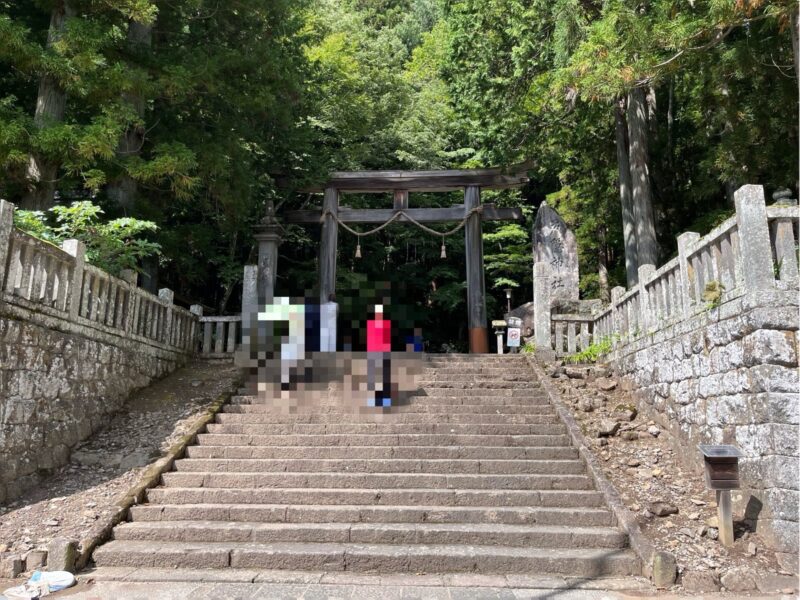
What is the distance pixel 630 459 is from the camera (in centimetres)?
619

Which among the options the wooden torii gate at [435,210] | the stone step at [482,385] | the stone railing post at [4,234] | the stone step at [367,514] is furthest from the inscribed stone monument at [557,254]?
the stone railing post at [4,234]

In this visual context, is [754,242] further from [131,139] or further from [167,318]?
[131,139]

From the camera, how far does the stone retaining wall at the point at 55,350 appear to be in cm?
532

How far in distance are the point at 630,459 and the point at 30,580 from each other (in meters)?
5.74

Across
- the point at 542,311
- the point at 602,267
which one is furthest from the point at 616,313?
the point at 602,267

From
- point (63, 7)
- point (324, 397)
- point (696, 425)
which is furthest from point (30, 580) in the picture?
point (63, 7)

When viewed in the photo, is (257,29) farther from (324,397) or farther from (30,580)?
(30,580)

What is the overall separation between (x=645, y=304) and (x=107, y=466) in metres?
6.88

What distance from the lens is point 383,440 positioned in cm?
680

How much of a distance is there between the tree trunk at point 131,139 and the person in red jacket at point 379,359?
510cm

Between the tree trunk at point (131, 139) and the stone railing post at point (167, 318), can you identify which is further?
the tree trunk at point (131, 139)

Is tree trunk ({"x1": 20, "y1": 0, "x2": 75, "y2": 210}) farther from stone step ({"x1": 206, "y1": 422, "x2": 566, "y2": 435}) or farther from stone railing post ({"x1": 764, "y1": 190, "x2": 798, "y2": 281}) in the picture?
stone railing post ({"x1": 764, "y1": 190, "x2": 798, "y2": 281})

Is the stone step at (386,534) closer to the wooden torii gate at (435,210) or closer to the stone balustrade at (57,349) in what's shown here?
the stone balustrade at (57,349)

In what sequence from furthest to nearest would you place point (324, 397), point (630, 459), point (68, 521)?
point (324, 397)
point (630, 459)
point (68, 521)
